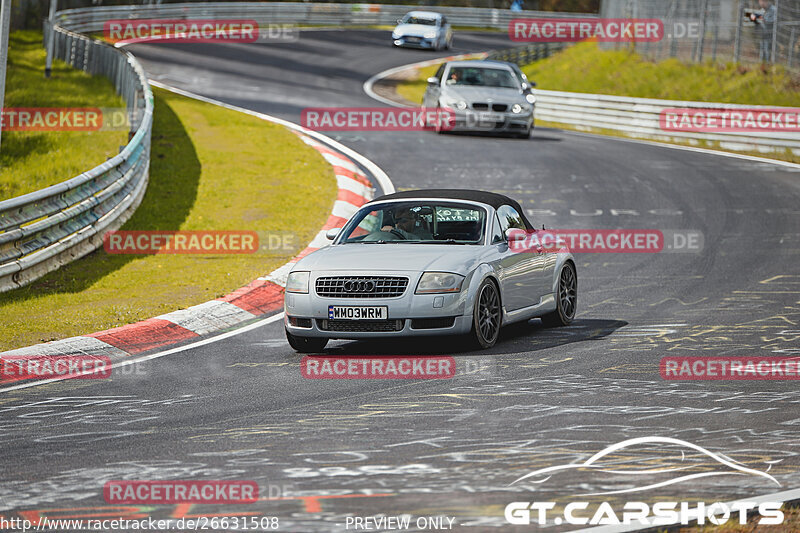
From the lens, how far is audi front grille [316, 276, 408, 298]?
9844 millimetres

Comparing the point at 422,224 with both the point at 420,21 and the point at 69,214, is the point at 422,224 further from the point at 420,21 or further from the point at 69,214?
the point at 420,21

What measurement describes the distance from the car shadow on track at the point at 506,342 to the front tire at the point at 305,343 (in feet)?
0.29

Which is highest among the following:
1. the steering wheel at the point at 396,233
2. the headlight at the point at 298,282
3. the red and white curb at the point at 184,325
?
the steering wheel at the point at 396,233

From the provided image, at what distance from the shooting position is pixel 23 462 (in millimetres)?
6699

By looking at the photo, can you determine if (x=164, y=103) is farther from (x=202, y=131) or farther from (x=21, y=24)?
(x=21, y=24)

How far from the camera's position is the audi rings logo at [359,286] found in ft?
32.5

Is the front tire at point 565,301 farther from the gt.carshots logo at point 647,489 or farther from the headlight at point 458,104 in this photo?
the headlight at point 458,104

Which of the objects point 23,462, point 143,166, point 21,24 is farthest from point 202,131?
point 21,24

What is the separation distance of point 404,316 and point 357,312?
394mm

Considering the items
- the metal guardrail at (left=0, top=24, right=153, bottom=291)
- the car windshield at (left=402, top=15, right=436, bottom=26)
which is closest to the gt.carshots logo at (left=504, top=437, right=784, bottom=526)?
the metal guardrail at (left=0, top=24, right=153, bottom=291)

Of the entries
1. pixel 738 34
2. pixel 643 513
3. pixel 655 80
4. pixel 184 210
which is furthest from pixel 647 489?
pixel 655 80

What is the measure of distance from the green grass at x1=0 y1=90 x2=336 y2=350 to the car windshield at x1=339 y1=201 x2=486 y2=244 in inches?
87.1

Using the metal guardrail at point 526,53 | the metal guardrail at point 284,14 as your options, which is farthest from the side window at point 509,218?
the metal guardrail at point 284,14

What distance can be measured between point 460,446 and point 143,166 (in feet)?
39.8
